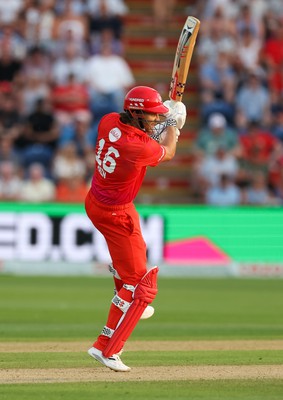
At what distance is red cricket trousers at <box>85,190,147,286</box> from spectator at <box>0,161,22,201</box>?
30.2 ft

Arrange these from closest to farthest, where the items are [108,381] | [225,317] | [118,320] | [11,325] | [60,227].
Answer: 1. [108,381]
2. [118,320]
3. [11,325]
4. [225,317]
5. [60,227]

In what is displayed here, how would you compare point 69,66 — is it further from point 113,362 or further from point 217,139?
point 113,362

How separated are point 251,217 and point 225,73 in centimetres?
350

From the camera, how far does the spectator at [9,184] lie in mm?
16438

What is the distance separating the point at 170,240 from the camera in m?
16.1

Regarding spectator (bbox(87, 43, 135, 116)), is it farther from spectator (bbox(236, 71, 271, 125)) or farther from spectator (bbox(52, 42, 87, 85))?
spectator (bbox(236, 71, 271, 125))

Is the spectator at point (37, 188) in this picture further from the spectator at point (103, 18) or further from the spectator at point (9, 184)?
the spectator at point (103, 18)

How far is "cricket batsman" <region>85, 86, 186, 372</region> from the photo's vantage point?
7.18m

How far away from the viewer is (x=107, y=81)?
60.7ft

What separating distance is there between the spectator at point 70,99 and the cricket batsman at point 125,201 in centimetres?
1083

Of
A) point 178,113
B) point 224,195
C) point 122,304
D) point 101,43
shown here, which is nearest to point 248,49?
point 101,43

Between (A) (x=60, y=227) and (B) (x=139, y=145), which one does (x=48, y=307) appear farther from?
(B) (x=139, y=145)

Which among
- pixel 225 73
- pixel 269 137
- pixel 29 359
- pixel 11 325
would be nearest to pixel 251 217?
pixel 269 137

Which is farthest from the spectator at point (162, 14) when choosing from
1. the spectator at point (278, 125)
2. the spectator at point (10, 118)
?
the spectator at point (10, 118)
